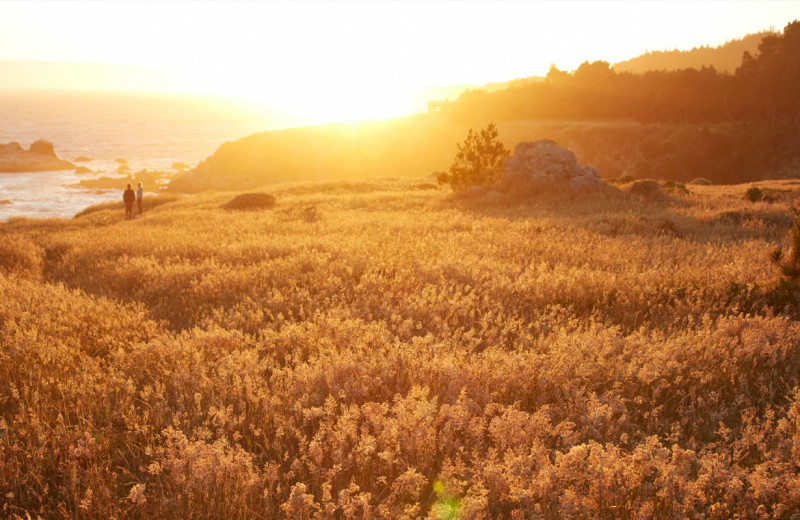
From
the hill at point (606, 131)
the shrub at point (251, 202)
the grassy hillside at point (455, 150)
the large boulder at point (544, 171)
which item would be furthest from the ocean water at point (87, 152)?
the large boulder at point (544, 171)

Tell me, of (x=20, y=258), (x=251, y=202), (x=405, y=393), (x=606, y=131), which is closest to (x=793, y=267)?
(x=405, y=393)

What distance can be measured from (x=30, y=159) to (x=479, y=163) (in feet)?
321

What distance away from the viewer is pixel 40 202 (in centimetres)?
5566

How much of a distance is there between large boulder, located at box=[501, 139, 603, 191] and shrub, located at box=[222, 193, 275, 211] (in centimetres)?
1137

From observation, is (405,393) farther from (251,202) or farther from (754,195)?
(754,195)

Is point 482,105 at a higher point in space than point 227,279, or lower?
higher

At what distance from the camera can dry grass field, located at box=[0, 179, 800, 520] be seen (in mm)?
2619

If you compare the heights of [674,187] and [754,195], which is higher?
[674,187]

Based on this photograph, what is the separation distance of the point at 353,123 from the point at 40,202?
61.5 meters

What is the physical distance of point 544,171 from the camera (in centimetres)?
2161

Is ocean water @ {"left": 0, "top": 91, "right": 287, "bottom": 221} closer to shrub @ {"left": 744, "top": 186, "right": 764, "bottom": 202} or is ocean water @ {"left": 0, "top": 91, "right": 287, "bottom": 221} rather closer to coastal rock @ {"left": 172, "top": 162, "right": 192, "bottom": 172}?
coastal rock @ {"left": 172, "top": 162, "right": 192, "bottom": 172}

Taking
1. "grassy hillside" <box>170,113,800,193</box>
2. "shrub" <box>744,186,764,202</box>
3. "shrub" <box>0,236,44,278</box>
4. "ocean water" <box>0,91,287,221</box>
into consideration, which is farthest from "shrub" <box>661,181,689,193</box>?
"ocean water" <box>0,91,287,221</box>

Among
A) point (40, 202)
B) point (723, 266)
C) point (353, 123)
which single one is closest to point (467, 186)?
point (723, 266)

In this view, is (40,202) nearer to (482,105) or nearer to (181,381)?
(181,381)
